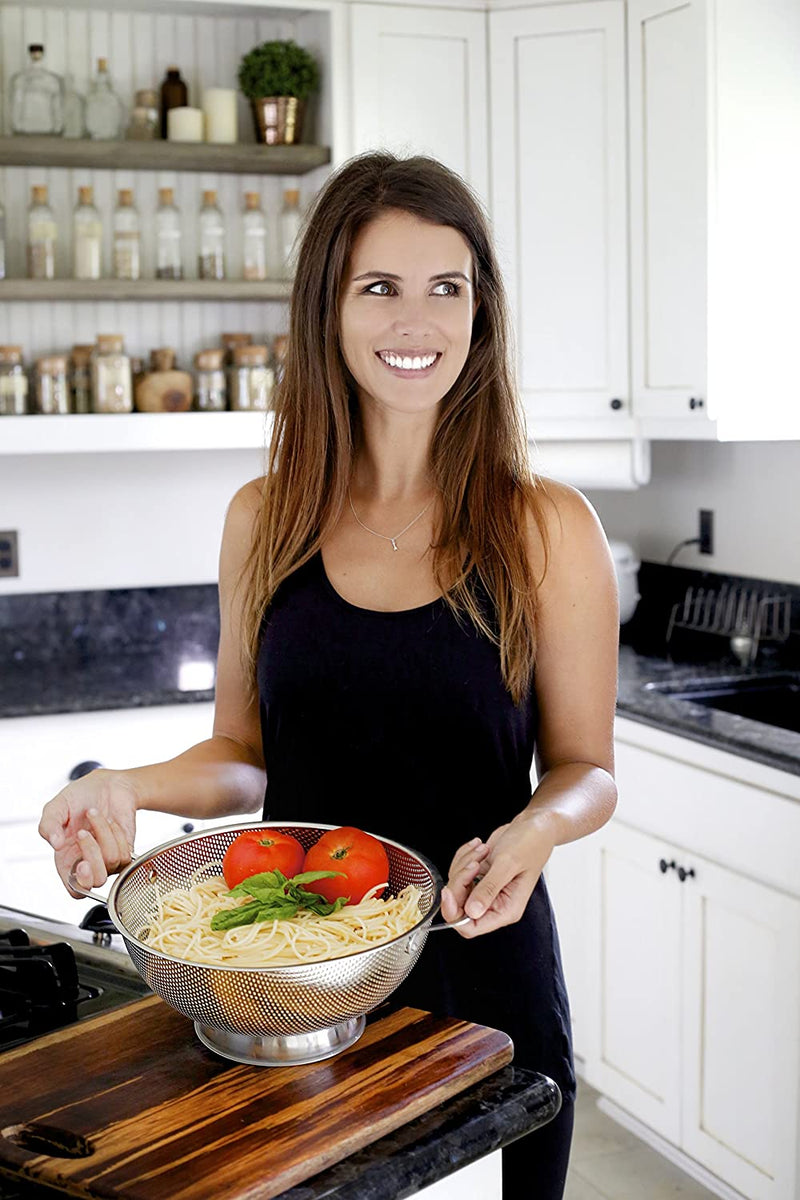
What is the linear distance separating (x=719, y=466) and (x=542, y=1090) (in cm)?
250

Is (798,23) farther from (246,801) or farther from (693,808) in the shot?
(246,801)

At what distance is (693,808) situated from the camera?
2.48 m

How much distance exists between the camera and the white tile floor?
2566 mm

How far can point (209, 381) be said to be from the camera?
125 inches

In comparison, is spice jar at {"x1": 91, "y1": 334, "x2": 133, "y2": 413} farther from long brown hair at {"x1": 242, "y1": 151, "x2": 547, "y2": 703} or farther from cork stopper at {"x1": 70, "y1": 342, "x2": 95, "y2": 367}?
Result: long brown hair at {"x1": 242, "y1": 151, "x2": 547, "y2": 703}

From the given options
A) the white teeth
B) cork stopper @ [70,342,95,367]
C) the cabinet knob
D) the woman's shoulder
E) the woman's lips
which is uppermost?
cork stopper @ [70,342,95,367]

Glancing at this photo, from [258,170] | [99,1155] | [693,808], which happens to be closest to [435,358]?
[99,1155]

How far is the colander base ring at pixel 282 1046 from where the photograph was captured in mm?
1010

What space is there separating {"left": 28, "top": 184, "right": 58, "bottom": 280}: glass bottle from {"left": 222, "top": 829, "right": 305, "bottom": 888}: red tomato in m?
2.21

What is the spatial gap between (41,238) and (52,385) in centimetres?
33

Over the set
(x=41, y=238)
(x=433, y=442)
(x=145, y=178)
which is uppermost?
(x=145, y=178)

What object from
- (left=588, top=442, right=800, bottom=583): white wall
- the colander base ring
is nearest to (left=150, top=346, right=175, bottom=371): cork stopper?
(left=588, top=442, right=800, bottom=583): white wall

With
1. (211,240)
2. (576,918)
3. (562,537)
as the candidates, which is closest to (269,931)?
(562,537)

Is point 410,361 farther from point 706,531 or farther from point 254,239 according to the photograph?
point 706,531
